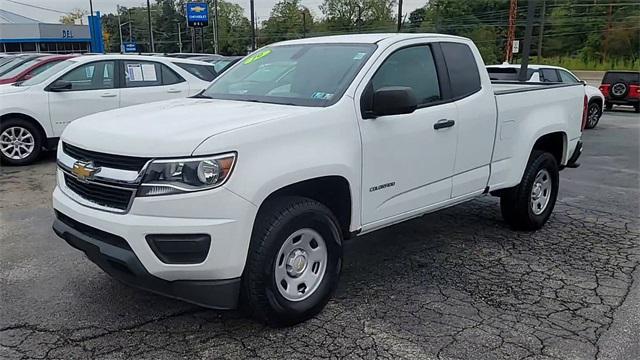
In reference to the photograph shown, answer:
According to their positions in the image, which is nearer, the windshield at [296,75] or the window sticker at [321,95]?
the window sticker at [321,95]

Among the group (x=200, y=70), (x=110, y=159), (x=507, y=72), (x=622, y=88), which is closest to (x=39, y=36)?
(x=200, y=70)

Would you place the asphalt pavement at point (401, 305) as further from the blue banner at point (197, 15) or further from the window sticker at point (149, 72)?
the blue banner at point (197, 15)

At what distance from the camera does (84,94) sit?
29.1 ft

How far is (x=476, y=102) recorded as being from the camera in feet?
15.5

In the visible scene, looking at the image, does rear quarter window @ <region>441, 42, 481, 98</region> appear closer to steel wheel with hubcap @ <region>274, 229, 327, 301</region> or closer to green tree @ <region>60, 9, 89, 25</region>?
steel wheel with hubcap @ <region>274, 229, 327, 301</region>

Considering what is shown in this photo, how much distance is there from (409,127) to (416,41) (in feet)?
2.77

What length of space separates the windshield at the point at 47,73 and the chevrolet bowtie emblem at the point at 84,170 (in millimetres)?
6275

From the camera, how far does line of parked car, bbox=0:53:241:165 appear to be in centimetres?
843

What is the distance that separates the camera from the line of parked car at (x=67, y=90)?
8430 millimetres

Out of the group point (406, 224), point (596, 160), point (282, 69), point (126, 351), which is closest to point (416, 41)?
point (282, 69)

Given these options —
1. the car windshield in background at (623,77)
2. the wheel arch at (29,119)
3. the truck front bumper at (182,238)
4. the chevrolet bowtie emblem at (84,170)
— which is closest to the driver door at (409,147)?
the truck front bumper at (182,238)

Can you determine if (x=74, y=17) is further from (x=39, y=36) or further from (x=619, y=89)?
(x=619, y=89)

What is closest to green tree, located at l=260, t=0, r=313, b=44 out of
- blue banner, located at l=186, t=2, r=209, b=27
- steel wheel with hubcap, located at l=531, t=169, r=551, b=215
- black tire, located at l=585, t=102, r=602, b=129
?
blue banner, located at l=186, t=2, r=209, b=27

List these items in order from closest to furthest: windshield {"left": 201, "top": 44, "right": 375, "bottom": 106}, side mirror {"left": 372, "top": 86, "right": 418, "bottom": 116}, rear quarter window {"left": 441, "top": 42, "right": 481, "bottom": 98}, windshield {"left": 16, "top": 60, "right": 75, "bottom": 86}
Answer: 1. side mirror {"left": 372, "top": 86, "right": 418, "bottom": 116}
2. windshield {"left": 201, "top": 44, "right": 375, "bottom": 106}
3. rear quarter window {"left": 441, "top": 42, "right": 481, "bottom": 98}
4. windshield {"left": 16, "top": 60, "right": 75, "bottom": 86}
